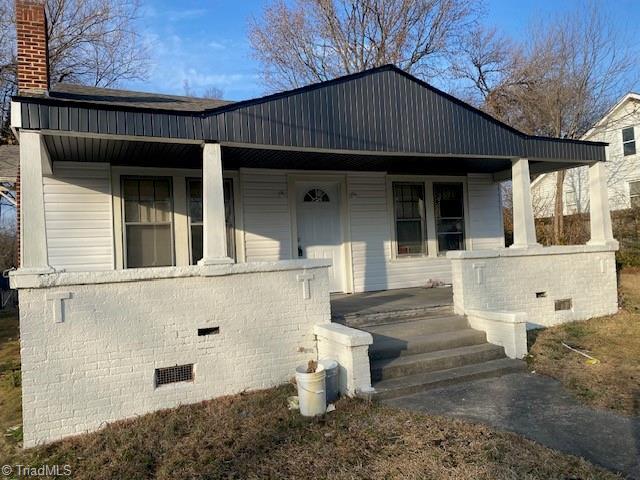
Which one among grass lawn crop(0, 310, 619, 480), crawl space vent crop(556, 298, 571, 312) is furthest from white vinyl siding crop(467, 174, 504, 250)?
grass lawn crop(0, 310, 619, 480)

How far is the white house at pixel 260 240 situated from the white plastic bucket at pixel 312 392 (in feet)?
1.58

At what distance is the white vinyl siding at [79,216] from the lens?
739 cm

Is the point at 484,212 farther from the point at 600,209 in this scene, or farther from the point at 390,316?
the point at 390,316

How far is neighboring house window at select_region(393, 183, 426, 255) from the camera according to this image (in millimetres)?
9812

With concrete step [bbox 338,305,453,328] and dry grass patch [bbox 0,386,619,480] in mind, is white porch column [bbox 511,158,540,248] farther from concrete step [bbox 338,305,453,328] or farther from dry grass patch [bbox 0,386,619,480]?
dry grass patch [bbox 0,386,619,480]

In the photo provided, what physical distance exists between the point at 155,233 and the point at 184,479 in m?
5.05

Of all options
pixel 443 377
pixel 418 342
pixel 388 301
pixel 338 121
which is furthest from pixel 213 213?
pixel 388 301

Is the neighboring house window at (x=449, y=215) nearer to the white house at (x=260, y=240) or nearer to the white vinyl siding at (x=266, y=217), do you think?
the white house at (x=260, y=240)

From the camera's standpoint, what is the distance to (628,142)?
62.7 feet

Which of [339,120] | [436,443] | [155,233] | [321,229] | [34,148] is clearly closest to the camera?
[436,443]

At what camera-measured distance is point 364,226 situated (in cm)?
940

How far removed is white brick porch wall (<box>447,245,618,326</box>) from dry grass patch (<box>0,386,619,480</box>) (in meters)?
3.06

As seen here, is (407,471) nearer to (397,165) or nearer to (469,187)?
(397,165)

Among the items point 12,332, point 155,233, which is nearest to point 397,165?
point 155,233
